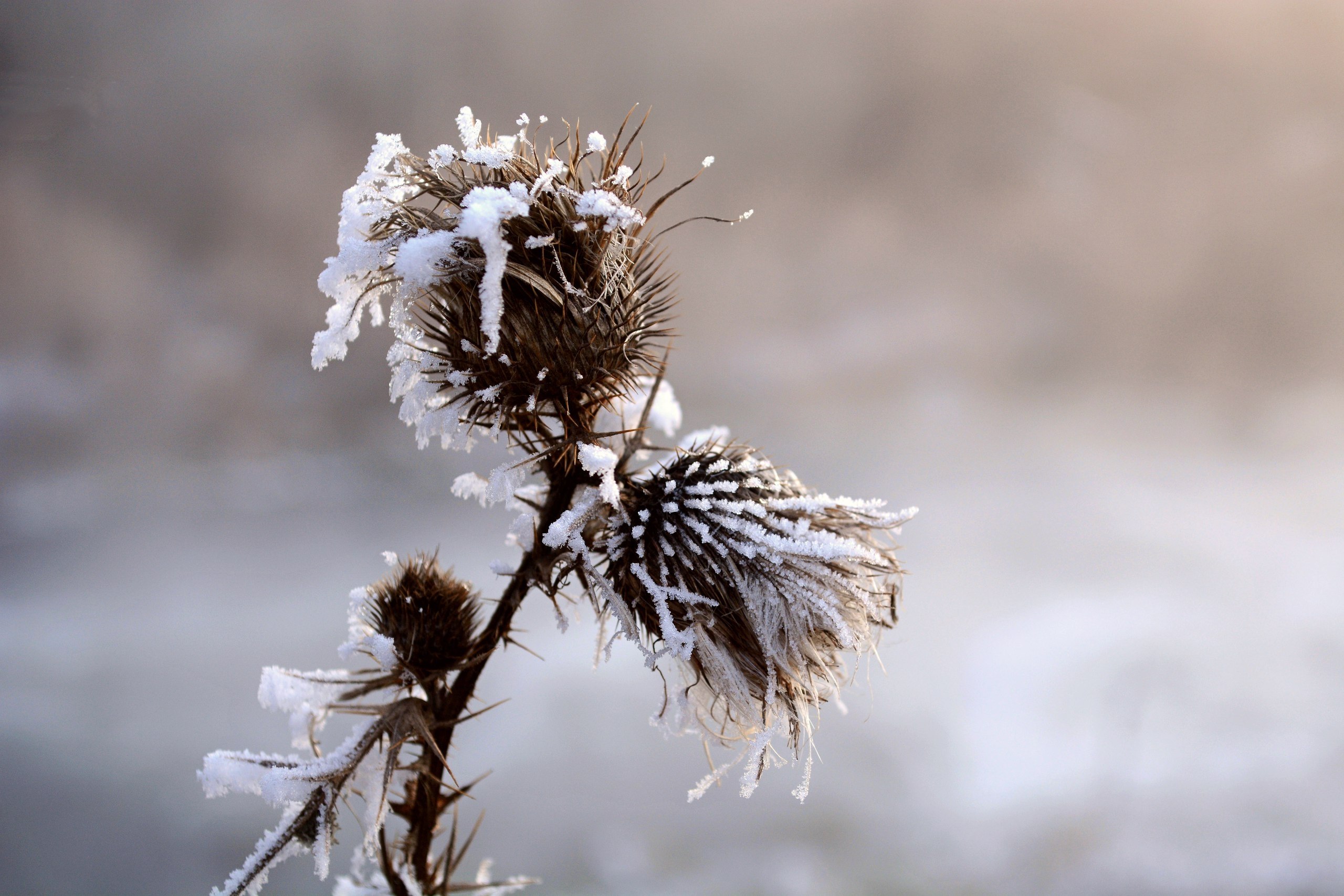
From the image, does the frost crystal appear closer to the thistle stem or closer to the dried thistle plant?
the dried thistle plant

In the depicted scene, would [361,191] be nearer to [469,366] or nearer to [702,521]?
[469,366]

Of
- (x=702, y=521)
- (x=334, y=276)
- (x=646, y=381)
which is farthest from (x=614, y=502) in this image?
(x=334, y=276)

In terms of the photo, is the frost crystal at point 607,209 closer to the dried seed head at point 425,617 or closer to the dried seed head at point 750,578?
the dried seed head at point 750,578

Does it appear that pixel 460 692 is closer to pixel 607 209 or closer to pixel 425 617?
pixel 425 617

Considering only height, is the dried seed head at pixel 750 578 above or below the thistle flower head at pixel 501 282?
below

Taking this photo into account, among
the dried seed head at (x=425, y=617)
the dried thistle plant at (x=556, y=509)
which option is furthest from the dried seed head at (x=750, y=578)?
the dried seed head at (x=425, y=617)

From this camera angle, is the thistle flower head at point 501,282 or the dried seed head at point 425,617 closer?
the thistle flower head at point 501,282
